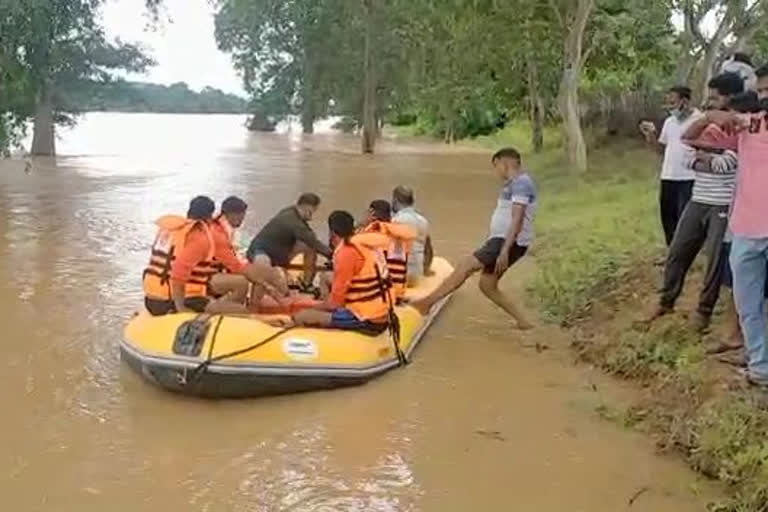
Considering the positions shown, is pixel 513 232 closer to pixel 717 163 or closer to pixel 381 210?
pixel 381 210

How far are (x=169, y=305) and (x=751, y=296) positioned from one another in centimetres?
412

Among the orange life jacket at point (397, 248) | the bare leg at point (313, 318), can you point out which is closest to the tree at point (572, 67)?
the orange life jacket at point (397, 248)

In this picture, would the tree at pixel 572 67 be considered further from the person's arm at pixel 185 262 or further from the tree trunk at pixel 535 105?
the person's arm at pixel 185 262

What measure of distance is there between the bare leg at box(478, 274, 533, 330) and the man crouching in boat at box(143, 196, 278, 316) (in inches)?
72.1

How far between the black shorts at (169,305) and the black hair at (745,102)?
3889mm

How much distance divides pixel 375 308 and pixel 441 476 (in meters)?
1.98

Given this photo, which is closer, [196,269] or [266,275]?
[196,269]

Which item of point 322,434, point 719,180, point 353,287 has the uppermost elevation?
point 719,180

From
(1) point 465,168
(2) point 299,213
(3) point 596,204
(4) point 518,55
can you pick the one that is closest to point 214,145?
(1) point 465,168

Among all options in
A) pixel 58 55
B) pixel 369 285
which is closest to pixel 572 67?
pixel 58 55

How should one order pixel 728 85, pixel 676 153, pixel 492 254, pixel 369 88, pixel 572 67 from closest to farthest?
pixel 728 85, pixel 676 153, pixel 492 254, pixel 572 67, pixel 369 88

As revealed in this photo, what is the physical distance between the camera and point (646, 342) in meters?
7.45

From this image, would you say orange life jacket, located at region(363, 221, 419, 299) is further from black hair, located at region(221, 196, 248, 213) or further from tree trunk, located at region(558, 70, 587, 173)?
tree trunk, located at region(558, 70, 587, 173)

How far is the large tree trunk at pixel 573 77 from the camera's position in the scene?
18375 millimetres
